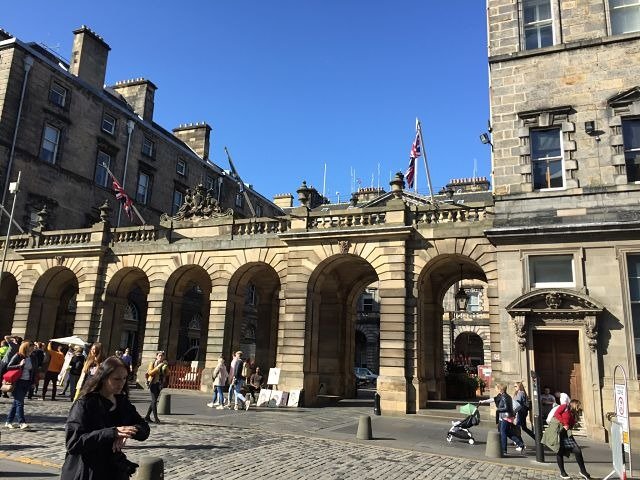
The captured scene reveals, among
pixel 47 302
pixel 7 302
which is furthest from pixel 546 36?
pixel 7 302

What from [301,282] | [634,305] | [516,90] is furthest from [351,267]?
[634,305]

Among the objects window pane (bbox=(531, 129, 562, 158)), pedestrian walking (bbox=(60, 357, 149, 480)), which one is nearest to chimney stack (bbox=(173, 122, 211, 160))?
window pane (bbox=(531, 129, 562, 158))

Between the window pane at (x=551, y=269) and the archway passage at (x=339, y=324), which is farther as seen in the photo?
the archway passage at (x=339, y=324)

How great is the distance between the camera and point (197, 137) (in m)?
44.7

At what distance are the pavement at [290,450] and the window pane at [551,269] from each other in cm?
478

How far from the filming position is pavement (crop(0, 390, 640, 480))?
8.96 m

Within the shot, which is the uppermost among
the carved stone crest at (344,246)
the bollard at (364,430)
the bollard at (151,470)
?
the carved stone crest at (344,246)

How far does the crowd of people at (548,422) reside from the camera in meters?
9.80

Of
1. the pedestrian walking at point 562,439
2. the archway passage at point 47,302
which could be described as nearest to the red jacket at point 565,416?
the pedestrian walking at point 562,439

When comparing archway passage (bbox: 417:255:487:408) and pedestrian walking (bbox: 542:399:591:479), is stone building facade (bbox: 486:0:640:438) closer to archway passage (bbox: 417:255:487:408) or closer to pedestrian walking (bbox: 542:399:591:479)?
archway passage (bbox: 417:255:487:408)

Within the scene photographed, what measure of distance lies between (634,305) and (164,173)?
1275 inches

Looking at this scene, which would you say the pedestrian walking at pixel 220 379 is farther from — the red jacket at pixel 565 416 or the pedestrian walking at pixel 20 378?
the red jacket at pixel 565 416

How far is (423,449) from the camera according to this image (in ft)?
38.9

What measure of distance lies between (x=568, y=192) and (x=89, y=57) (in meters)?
31.0
